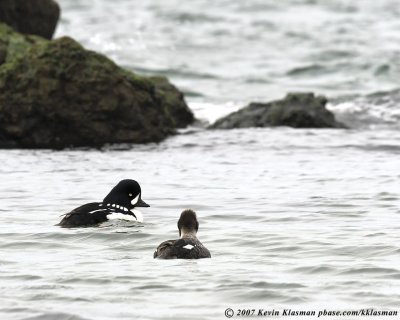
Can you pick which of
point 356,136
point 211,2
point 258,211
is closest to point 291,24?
point 211,2

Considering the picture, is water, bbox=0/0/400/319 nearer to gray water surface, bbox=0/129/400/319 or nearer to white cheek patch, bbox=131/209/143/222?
gray water surface, bbox=0/129/400/319

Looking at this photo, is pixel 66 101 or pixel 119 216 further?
pixel 66 101

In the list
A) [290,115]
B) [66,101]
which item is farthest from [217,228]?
[290,115]

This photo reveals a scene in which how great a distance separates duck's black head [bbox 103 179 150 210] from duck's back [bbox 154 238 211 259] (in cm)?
290

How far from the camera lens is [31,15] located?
24094 millimetres

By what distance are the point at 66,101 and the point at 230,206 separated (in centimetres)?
573

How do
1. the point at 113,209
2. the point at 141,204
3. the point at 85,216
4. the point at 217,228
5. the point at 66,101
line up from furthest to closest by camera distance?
the point at 66,101 → the point at 141,204 → the point at 113,209 → the point at 217,228 → the point at 85,216

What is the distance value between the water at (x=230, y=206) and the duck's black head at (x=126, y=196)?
328mm

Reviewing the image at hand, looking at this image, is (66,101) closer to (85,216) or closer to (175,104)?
(175,104)

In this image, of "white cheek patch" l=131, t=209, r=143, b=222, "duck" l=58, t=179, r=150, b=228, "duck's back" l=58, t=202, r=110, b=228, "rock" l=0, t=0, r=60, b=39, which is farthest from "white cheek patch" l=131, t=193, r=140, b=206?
"rock" l=0, t=0, r=60, b=39

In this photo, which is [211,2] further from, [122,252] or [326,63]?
[122,252]

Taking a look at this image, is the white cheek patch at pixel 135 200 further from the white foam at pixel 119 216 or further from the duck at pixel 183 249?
the duck at pixel 183 249

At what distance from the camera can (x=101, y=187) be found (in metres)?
16.6

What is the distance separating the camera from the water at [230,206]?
393 inches
